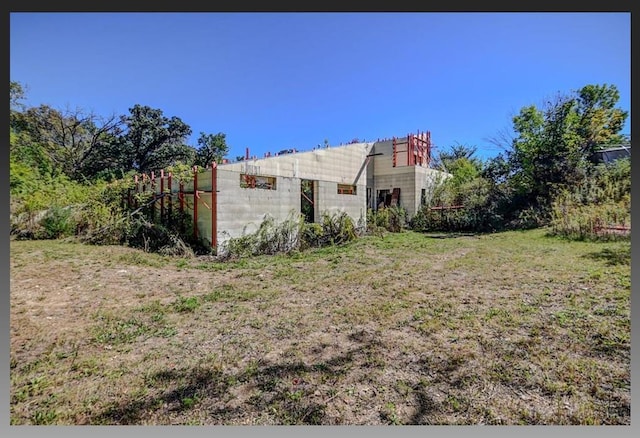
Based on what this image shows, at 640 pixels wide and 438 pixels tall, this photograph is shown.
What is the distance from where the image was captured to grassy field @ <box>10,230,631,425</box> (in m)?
1.77

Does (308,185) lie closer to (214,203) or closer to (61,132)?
(214,203)

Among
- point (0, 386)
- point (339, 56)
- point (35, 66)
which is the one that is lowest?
point (0, 386)

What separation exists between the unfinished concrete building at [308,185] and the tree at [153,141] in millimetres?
7638

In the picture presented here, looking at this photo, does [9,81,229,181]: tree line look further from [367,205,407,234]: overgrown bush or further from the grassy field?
[367,205,407,234]: overgrown bush

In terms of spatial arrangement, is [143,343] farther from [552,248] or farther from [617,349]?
[552,248]

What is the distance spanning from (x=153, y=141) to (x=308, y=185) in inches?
395

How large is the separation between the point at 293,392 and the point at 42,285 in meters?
4.06

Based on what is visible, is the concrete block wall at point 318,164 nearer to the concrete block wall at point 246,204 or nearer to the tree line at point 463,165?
the concrete block wall at point 246,204

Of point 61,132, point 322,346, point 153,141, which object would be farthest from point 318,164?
point 153,141

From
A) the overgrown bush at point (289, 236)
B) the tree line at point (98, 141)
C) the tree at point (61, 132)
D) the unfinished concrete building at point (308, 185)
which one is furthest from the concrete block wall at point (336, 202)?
the tree at point (61, 132)

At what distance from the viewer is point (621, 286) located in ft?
12.1

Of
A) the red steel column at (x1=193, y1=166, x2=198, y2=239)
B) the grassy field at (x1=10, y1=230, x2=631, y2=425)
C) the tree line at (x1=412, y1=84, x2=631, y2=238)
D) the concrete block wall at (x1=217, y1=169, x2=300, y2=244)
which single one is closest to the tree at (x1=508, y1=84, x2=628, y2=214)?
the tree line at (x1=412, y1=84, x2=631, y2=238)

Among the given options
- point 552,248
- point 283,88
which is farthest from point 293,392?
point 552,248

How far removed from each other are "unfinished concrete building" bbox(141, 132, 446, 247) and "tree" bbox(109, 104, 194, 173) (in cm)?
764
